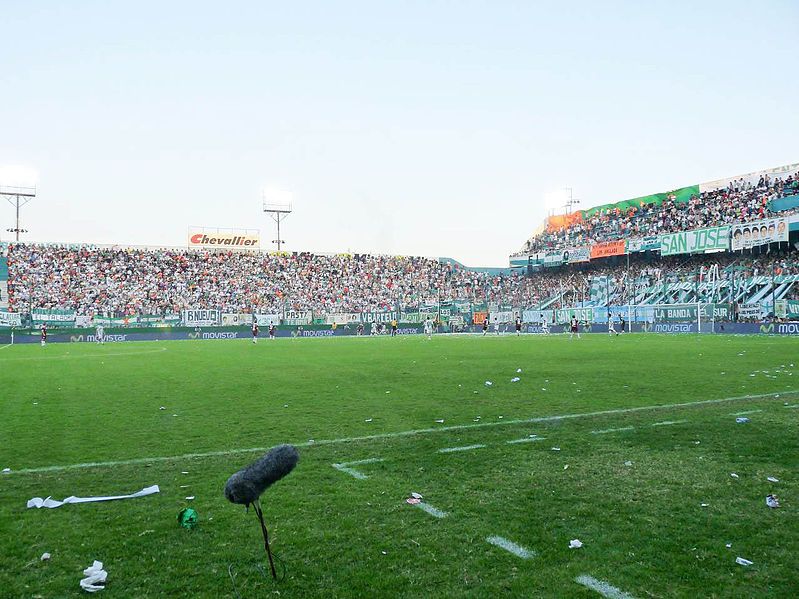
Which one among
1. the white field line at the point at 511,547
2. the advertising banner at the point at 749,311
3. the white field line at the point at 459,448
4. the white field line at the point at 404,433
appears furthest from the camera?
the advertising banner at the point at 749,311

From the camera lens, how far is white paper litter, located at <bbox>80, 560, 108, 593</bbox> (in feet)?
12.5

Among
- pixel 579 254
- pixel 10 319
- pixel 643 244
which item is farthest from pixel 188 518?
pixel 579 254

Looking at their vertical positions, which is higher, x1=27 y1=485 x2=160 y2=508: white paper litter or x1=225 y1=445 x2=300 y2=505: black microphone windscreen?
x1=225 y1=445 x2=300 y2=505: black microphone windscreen

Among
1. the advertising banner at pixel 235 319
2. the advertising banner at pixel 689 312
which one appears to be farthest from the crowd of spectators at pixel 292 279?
the advertising banner at pixel 689 312

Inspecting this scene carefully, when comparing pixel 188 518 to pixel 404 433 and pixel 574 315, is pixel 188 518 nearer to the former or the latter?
pixel 404 433

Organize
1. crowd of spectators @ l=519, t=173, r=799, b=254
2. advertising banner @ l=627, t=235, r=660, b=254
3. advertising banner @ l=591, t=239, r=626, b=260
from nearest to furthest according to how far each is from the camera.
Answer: crowd of spectators @ l=519, t=173, r=799, b=254, advertising banner @ l=627, t=235, r=660, b=254, advertising banner @ l=591, t=239, r=626, b=260

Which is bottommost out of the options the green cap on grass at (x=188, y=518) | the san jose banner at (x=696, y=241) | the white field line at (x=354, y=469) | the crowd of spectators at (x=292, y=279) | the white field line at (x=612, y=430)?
the white field line at (x=354, y=469)

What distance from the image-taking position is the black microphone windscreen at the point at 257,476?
371cm

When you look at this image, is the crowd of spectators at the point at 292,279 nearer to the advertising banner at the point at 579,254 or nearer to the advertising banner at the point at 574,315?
the advertising banner at the point at 579,254

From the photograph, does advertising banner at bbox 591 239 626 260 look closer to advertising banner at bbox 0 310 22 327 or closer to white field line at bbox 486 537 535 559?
advertising banner at bbox 0 310 22 327

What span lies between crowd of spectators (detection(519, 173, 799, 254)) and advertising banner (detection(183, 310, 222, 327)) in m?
39.2

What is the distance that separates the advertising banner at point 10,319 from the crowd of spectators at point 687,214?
176ft

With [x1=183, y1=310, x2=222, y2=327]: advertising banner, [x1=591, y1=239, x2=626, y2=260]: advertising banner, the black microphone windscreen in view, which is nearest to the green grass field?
the black microphone windscreen

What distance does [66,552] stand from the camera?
4.40 metres
